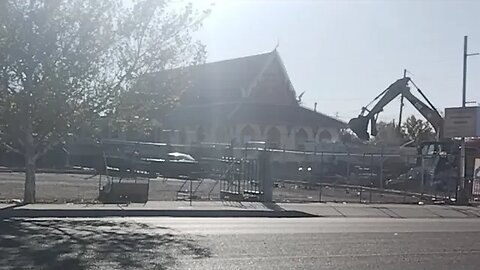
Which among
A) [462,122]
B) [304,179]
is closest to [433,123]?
[304,179]

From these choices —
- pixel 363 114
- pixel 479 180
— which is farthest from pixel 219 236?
pixel 363 114

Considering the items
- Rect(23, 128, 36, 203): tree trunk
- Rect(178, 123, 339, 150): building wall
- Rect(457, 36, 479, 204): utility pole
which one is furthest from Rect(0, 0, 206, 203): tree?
Rect(178, 123, 339, 150): building wall

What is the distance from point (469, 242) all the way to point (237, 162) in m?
14.4

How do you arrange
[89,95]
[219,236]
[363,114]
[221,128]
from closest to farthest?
[219,236]
[89,95]
[363,114]
[221,128]

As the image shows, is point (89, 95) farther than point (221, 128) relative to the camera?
No

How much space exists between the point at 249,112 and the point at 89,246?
168ft

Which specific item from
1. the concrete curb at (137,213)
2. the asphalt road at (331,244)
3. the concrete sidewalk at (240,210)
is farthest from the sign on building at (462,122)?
the concrete curb at (137,213)

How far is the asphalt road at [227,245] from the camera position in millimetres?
14023

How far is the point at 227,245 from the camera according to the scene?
659 inches

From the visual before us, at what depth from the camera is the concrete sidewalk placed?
24172 mm

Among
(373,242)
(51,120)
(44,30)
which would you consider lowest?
(373,242)

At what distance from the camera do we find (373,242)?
1867 centimetres

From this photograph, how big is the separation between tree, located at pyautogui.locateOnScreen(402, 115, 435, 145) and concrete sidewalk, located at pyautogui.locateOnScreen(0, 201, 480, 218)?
73.8 m

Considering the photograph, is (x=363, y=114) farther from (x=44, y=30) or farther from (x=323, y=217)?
(x=44, y=30)
